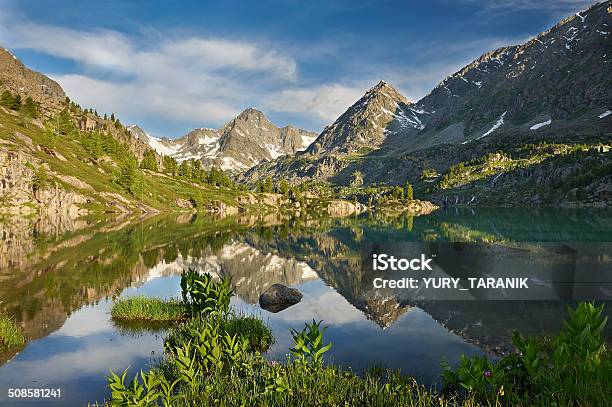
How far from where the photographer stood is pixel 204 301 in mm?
24750

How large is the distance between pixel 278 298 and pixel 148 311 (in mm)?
11129

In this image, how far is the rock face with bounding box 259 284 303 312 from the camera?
107 ft

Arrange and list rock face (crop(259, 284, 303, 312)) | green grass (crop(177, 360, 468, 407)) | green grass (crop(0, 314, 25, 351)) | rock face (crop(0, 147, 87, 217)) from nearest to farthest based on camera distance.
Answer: green grass (crop(177, 360, 468, 407)), green grass (crop(0, 314, 25, 351)), rock face (crop(259, 284, 303, 312)), rock face (crop(0, 147, 87, 217))

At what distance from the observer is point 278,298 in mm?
33844

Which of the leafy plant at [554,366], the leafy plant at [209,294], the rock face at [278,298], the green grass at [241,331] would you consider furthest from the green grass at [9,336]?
the leafy plant at [554,366]

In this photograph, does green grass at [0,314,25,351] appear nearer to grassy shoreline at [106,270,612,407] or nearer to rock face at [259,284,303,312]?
grassy shoreline at [106,270,612,407]

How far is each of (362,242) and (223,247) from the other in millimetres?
30248

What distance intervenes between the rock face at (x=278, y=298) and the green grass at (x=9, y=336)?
54.6 feet

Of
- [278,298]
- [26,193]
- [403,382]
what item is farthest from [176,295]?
[26,193]

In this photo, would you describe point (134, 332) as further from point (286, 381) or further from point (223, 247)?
point (223, 247)

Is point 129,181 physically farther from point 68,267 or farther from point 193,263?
point 68,267

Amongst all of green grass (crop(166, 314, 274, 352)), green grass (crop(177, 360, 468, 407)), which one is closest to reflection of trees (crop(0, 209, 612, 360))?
green grass (crop(166, 314, 274, 352))

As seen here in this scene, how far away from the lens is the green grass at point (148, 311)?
2670cm

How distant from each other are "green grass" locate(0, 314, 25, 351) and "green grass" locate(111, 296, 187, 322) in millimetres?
5915
